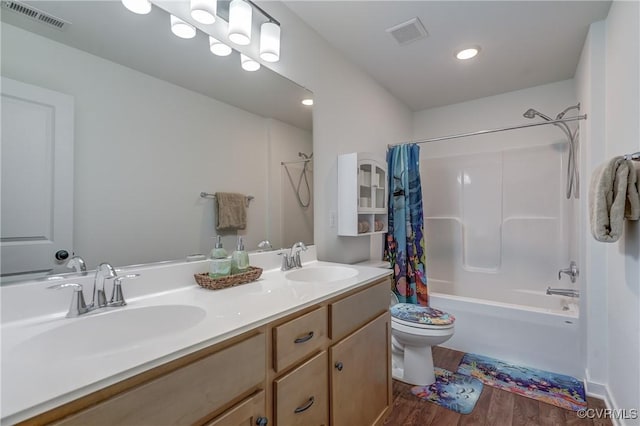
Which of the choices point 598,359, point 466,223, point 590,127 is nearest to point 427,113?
point 466,223

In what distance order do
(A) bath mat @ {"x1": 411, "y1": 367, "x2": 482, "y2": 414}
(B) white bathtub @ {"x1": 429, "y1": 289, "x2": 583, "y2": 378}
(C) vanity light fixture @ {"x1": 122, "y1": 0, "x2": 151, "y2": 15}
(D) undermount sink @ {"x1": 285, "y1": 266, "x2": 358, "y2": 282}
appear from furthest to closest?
1. (B) white bathtub @ {"x1": 429, "y1": 289, "x2": 583, "y2": 378}
2. (A) bath mat @ {"x1": 411, "y1": 367, "x2": 482, "y2": 414}
3. (D) undermount sink @ {"x1": 285, "y1": 266, "x2": 358, "y2": 282}
4. (C) vanity light fixture @ {"x1": 122, "y1": 0, "x2": 151, "y2": 15}

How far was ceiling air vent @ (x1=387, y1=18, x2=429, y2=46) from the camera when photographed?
6.29 feet

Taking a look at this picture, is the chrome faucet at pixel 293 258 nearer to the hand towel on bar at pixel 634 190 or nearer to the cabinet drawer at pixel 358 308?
the cabinet drawer at pixel 358 308

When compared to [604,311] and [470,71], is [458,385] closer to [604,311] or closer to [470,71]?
[604,311]

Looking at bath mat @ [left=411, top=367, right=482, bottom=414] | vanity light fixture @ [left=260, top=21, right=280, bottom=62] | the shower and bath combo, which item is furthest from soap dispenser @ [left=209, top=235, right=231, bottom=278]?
bath mat @ [left=411, top=367, right=482, bottom=414]

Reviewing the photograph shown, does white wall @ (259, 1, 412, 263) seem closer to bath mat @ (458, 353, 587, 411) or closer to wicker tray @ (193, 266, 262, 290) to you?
wicker tray @ (193, 266, 262, 290)

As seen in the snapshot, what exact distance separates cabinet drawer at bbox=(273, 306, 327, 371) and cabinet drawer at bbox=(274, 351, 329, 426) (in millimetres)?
44

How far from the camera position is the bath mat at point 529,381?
1.82m

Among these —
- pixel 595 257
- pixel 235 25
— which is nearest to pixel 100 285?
pixel 235 25

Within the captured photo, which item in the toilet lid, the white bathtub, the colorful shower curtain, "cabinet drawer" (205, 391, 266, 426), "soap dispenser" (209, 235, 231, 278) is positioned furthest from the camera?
the colorful shower curtain

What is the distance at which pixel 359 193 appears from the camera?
2100 mm

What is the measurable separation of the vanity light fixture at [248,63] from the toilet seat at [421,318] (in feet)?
5.75

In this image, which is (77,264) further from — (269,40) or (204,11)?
(269,40)

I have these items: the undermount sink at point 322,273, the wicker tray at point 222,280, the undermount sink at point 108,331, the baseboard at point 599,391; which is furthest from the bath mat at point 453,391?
the undermount sink at point 108,331
